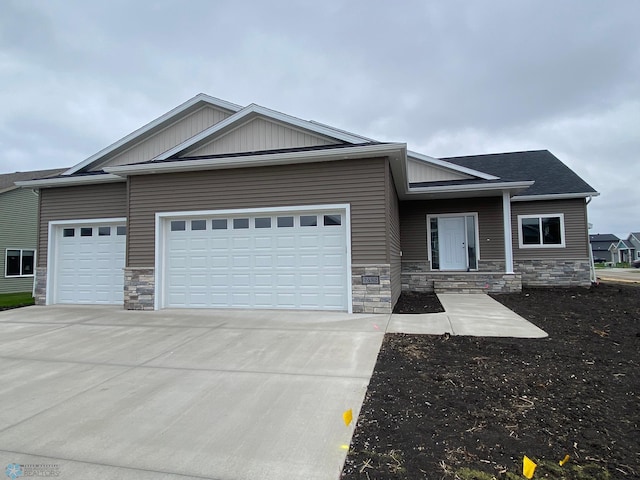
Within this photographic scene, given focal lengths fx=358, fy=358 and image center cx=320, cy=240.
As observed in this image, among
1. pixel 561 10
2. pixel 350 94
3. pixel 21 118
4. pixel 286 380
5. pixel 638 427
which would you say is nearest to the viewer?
pixel 638 427

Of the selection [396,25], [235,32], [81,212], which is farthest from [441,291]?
[81,212]

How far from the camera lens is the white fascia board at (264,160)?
758 cm

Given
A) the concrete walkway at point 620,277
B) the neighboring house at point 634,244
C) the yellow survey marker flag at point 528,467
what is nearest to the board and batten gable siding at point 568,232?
the concrete walkway at point 620,277

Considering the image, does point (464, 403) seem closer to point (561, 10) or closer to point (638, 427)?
point (638, 427)

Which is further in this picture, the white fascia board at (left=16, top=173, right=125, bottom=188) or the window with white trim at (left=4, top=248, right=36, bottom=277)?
the window with white trim at (left=4, top=248, right=36, bottom=277)

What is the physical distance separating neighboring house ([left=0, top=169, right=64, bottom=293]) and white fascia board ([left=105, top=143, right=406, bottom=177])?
1112 centimetres

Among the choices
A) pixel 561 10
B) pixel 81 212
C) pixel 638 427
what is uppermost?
pixel 561 10

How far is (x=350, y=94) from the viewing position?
1438 centimetres

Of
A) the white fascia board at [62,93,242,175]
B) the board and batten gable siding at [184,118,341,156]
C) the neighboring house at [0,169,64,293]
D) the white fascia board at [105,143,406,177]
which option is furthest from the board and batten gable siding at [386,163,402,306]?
the neighboring house at [0,169,64,293]

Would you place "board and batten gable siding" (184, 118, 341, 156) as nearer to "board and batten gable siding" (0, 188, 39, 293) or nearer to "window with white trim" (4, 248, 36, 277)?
"board and batten gable siding" (0, 188, 39, 293)

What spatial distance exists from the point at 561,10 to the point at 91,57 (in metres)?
13.4

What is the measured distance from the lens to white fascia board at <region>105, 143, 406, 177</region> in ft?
24.9

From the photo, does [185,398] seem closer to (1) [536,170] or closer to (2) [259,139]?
(2) [259,139]

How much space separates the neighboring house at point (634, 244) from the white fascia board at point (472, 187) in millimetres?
71392
